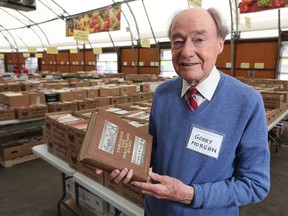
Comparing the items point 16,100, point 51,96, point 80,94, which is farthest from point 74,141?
point 80,94

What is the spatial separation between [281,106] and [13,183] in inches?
166

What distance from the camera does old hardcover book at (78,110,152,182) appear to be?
2.74 feet

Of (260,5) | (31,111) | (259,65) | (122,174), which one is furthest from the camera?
(259,65)

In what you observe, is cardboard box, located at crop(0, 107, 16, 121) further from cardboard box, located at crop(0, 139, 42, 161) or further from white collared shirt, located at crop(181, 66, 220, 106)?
white collared shirt, located at crop(181, 66, 220, 106)

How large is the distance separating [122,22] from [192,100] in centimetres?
1060

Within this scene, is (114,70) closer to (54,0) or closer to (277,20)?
(54,0)

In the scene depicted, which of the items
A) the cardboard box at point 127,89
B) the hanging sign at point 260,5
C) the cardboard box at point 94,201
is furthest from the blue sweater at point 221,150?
the hanging sign at point 260,5

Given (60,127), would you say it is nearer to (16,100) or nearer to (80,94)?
(16,100)

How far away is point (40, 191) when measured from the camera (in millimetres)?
3014

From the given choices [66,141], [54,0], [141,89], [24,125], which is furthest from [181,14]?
[54,0]

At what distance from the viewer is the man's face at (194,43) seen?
887 millimetres

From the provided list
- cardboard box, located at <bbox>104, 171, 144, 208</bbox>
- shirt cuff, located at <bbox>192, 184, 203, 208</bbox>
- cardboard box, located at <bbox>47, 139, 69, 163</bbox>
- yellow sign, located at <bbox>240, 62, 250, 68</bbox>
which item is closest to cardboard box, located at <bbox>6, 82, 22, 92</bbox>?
cardboard box, located at <bbox>47, 139, 69, 163</bbox>

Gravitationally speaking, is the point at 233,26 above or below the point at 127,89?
above

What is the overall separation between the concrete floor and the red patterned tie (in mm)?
2165
